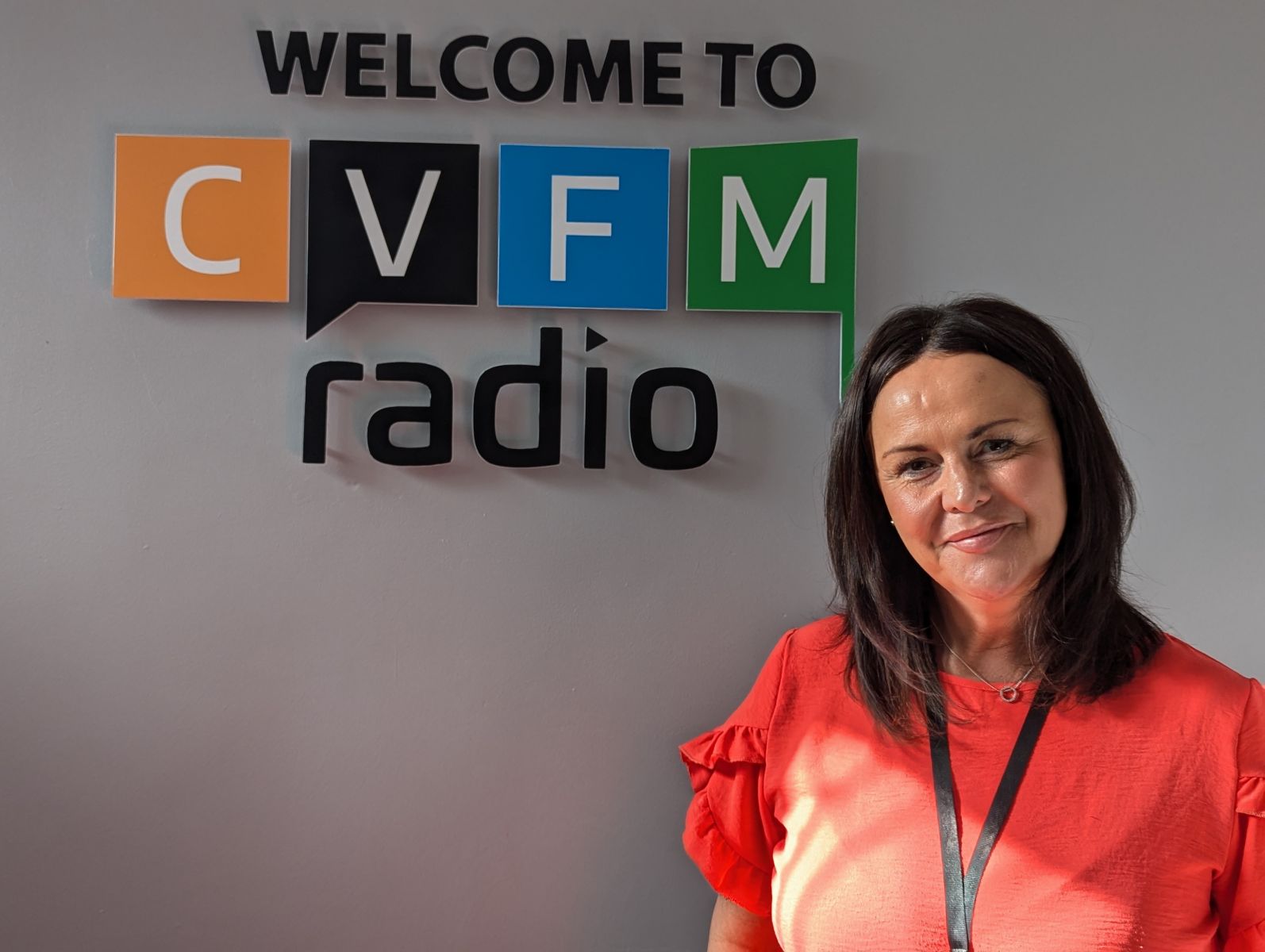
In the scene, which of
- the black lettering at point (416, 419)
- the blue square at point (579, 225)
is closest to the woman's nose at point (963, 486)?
the blue square at point (579, 225)

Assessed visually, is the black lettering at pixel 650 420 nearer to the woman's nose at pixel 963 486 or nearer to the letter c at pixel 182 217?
the woman's nose at pixel 963 486

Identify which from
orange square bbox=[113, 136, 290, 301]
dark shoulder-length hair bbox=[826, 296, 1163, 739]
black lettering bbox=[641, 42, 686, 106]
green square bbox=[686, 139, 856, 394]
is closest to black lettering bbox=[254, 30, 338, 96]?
orange square bbox=[113, 136, 290, 301]

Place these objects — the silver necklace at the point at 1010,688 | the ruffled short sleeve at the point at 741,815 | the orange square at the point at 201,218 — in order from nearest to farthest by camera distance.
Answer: the silver necklace at the point at 1010,688
the ruffled short sleeve at the point at 741,815
the orange square at the point at 201,218

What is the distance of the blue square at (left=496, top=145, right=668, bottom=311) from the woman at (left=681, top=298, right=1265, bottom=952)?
0.50 meters

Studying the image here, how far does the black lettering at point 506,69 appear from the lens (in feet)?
6.27

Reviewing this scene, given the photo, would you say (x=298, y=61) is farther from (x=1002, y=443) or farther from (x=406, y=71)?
(x=1002, y=443)

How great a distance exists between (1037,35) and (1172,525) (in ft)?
2.97

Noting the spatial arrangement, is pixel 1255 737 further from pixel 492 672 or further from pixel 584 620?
pixel 492 672

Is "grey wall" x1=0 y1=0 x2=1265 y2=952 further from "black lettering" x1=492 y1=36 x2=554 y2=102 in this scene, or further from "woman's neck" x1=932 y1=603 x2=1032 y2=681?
"woman's neck" x1=932 y1=603 x2=1032 y2=681

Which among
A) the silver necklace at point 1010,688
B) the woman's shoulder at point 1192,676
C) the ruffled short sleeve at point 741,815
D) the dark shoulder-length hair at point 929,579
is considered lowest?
the ruffled short sleeve at point 741,815

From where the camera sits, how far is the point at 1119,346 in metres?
1.96

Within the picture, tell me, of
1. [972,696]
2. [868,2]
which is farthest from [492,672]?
[868,2]

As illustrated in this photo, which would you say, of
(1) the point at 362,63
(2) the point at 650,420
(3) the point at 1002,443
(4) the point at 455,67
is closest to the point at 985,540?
(3) the point at 1002,443

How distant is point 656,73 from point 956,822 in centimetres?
131
